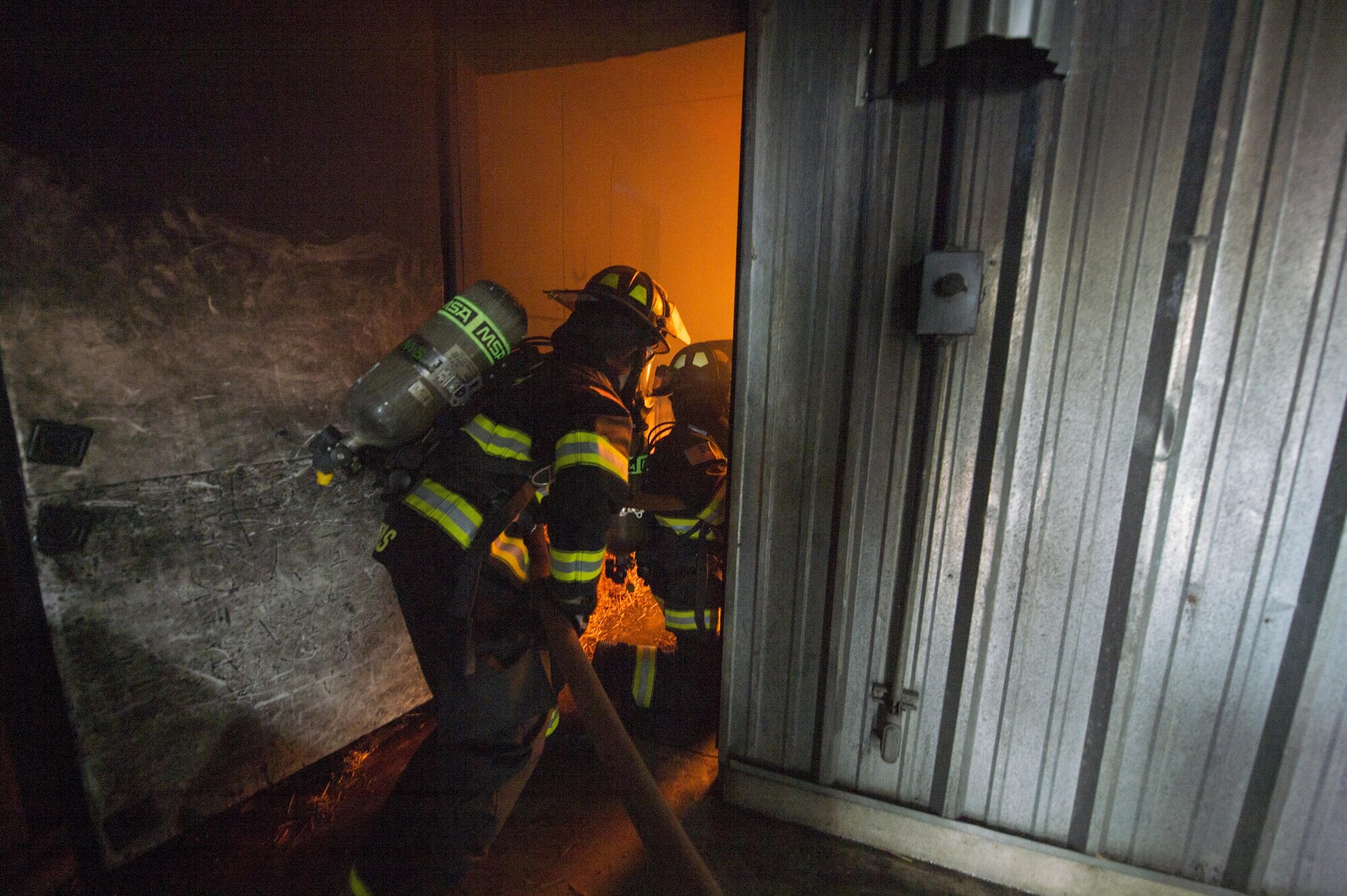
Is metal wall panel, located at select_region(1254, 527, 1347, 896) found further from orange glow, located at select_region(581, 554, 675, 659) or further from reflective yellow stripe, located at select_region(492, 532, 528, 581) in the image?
orange glow, located at select_region(581, 554, 675, 659)

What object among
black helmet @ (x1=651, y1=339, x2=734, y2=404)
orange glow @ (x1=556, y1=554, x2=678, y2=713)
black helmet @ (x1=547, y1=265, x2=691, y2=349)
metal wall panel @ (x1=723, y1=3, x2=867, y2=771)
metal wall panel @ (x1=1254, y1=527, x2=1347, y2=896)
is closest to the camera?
metal wall panel @ (x1=1254, y1=527, x2=1347, y2=896)

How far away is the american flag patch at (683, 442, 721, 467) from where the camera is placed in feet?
9.61

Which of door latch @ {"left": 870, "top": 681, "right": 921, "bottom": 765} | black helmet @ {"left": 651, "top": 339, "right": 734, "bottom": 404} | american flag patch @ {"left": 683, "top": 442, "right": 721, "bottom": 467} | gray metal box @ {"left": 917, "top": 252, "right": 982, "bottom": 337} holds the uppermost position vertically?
gray metal box @ {"left": 917, "top": 252, "right": 982, "bottom": 337}

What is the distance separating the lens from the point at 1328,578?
1.45 m

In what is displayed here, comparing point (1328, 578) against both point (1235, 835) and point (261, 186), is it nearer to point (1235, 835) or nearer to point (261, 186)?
point (1235, 835)

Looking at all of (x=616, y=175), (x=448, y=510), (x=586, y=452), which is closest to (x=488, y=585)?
(x=448, y=510)

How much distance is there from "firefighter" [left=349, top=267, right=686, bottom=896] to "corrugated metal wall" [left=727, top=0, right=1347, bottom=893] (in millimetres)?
726

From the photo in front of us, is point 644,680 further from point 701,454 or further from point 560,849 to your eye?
point 701,454

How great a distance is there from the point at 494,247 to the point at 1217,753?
15.5 ft

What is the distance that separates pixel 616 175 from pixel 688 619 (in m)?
4.83

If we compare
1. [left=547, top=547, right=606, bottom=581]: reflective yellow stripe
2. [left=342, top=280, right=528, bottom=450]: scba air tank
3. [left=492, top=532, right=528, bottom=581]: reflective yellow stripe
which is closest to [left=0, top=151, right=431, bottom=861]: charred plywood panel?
[left=342, top=280, right=528, bottom=450]: scba air tank

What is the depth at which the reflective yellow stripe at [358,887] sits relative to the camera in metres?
1.77

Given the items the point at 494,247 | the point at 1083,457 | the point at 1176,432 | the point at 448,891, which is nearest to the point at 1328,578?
the point at 1176,432

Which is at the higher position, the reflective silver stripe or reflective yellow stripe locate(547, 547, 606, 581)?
reflective yellow stripe locate(547, 547, 606, 581)
